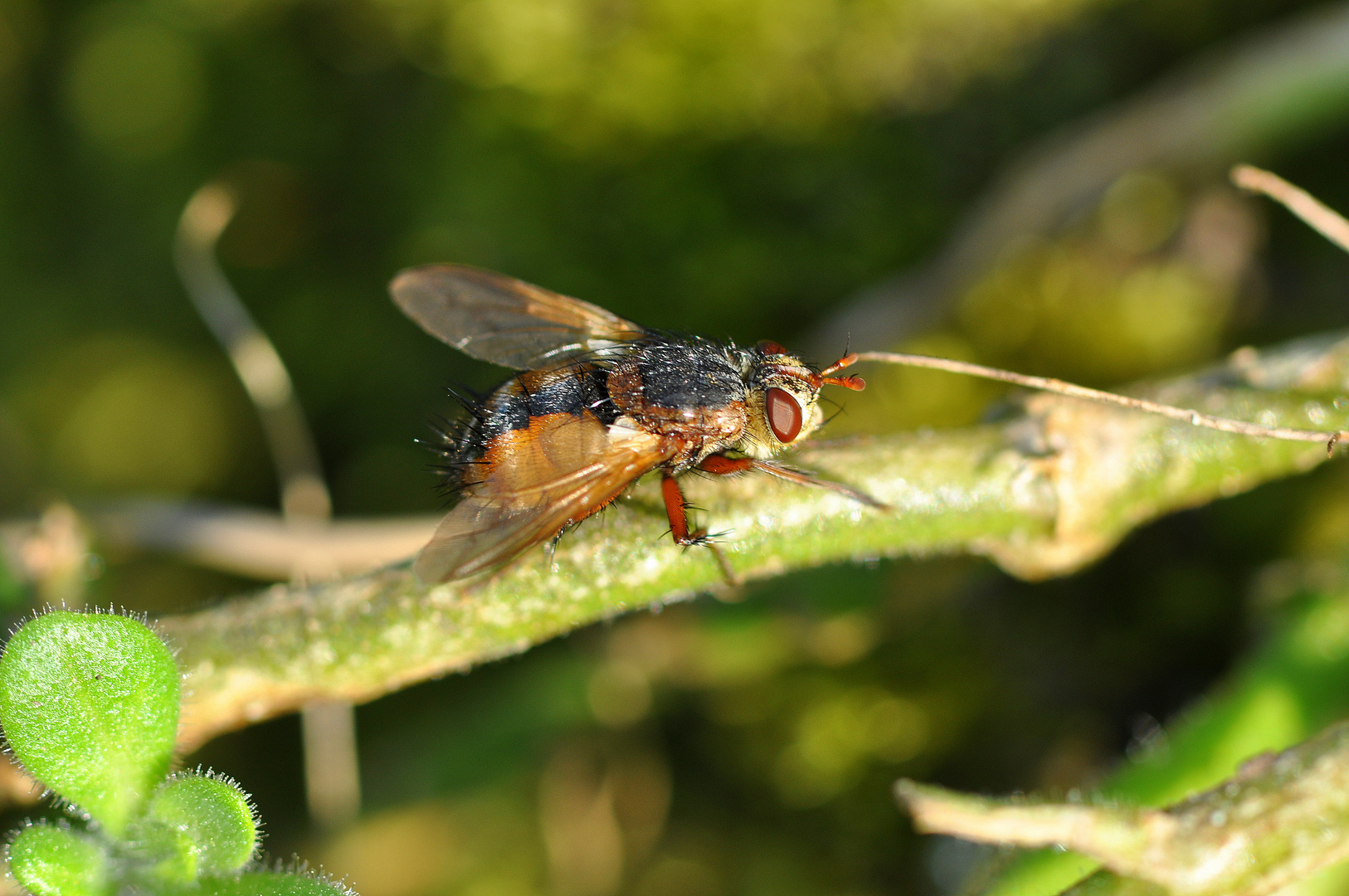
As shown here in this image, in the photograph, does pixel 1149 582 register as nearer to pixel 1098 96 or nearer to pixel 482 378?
pixel 1098 96

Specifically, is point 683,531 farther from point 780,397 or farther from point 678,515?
point 780,397

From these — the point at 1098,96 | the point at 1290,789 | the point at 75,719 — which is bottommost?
the point at 1290,789

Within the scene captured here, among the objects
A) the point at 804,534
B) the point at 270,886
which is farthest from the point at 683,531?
the point at 270,886

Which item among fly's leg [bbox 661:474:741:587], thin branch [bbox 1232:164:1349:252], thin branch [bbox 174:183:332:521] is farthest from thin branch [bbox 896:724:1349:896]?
thin branch [bbox 174:183:332:521]

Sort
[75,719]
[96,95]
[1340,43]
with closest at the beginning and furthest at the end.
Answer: [75,719] < [1340,43] < [96,95]

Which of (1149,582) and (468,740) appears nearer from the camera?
(1149,582)

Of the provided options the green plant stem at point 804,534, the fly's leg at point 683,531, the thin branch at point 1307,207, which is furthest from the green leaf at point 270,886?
the thin branch at point 1307,207

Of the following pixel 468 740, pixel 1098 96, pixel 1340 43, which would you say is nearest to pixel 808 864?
pixel 468 740
